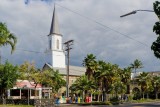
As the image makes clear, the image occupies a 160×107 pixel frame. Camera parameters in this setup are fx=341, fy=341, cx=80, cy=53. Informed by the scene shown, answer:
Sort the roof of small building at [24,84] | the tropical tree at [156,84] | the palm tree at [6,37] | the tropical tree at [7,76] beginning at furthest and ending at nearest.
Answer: the tropical tree at [156,84], the roof of small building at [24,84], the tropical tree at [7,76], the palm tree at [6,37]

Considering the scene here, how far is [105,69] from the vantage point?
6731 cm

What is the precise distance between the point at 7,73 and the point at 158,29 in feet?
140

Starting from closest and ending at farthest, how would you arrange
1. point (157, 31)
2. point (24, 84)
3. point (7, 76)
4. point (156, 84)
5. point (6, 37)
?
point (157, 31) → point (6, 37) → point (7, 76) → point (24, 84) → point (156, 84)

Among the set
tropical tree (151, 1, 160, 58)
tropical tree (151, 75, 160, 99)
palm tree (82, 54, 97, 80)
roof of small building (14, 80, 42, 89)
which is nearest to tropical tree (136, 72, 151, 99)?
tropical tree (151, 75, 160, 99)

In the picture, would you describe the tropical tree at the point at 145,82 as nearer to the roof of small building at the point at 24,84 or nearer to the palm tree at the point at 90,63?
the palm tree at the point at 90,63

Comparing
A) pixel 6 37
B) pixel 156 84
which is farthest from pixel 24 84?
pixel 156 84

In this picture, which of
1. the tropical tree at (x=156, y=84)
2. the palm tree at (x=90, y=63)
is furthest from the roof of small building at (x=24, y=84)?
the tropical tree at (x=156, y=84)

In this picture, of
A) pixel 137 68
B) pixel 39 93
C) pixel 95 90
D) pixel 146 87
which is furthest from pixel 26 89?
pixel 137 68

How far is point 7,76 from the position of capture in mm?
58062

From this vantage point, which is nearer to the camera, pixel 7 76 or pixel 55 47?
pixel 7 76

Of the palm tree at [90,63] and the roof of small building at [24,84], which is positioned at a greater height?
the palm tree at [90,63]

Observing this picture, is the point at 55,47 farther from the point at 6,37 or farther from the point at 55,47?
the point at 6,37

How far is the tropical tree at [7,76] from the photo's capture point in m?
57.6

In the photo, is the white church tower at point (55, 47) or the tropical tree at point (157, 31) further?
the white church tower at point (55, 47)
